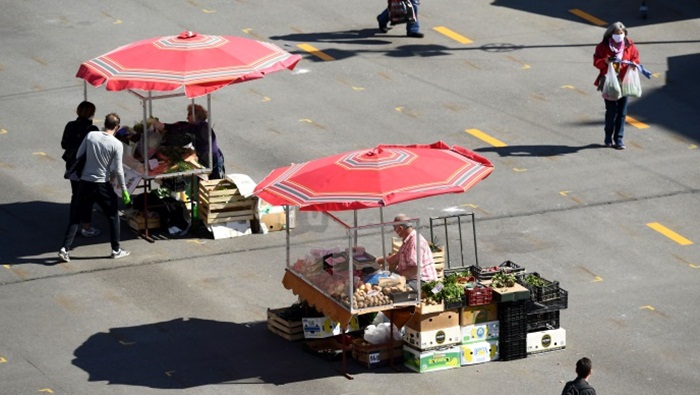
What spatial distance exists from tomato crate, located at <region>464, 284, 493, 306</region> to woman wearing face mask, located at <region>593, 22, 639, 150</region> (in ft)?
25.4

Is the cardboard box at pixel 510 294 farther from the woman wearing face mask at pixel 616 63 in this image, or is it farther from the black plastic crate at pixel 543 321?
the woman wearing face mask at pixel 616 63

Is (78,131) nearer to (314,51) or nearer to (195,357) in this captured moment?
(195,357)

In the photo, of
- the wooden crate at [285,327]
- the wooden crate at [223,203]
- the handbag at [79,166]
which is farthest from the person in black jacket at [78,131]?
the wooden crate at [285,327]

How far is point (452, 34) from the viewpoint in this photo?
29.5 m

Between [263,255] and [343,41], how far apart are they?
30.3 feet

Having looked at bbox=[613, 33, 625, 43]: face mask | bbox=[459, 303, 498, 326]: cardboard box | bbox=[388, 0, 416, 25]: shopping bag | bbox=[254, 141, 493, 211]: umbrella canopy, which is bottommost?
bbox=[459, 303, 498, 326]: cardboard box

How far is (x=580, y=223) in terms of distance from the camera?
2172 cm

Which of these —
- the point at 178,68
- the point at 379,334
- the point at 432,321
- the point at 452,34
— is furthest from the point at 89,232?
the point at 452,34

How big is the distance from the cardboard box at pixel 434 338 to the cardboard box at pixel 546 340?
34.3 inches

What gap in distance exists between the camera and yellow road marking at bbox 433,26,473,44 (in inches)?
1147

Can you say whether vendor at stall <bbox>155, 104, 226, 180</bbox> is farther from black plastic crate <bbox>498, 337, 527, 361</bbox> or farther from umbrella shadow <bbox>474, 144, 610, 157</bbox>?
black plastic crate <bbox>498, 337, 527, 361</bbox>

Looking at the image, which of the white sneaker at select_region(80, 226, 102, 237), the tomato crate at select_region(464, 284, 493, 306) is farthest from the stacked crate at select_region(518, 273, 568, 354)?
the white sneaker at select_region(80, 226, 102, 237)

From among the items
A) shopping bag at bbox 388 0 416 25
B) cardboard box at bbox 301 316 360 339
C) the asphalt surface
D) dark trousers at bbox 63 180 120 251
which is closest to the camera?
the asphalt surface

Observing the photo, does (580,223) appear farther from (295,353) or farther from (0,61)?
(0,61)
